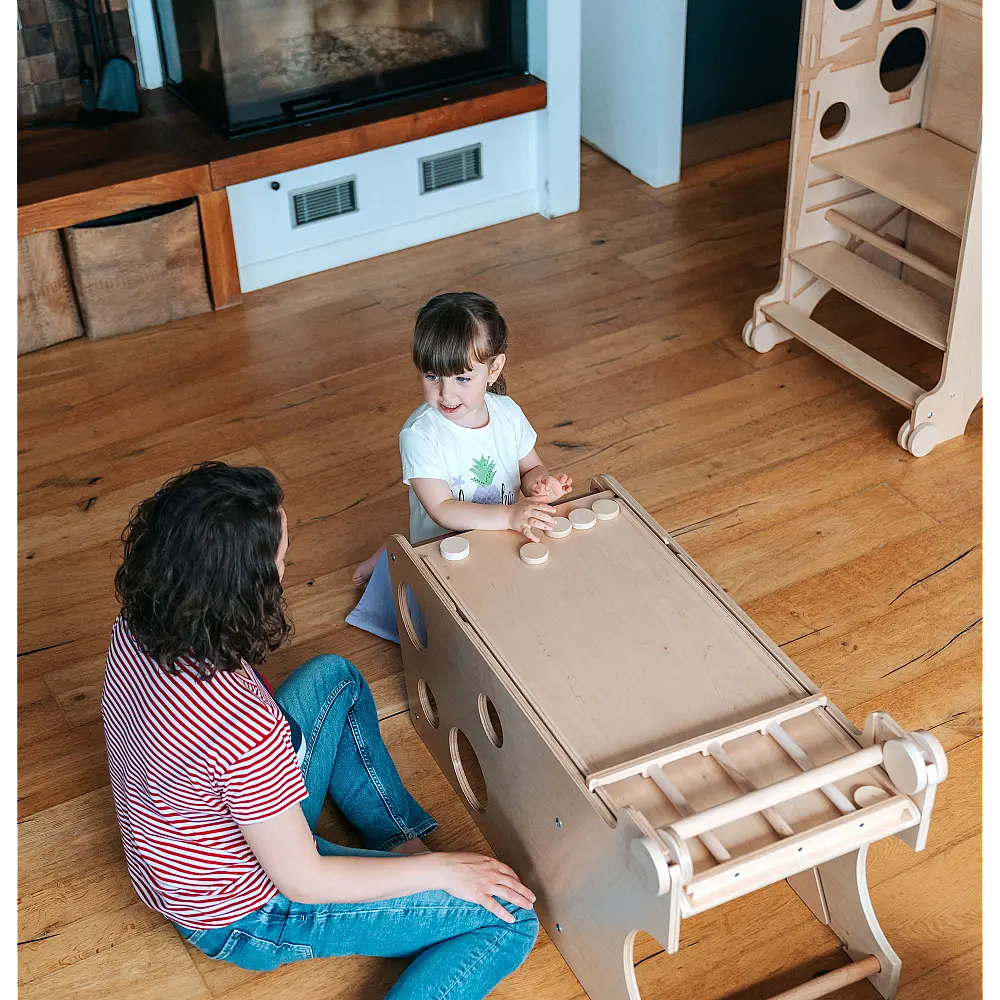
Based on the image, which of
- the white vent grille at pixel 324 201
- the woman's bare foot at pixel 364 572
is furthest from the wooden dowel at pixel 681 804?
the white vent grille at pixel 324 201

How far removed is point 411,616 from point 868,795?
72cm

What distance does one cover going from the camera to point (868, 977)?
4.71 feet

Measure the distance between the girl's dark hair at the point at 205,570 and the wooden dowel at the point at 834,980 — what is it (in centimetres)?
72

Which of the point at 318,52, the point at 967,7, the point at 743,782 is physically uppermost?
the point at 967,7

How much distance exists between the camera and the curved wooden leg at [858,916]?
1391 mm

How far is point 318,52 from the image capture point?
2684 mm

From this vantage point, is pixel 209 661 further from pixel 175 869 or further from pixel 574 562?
pixel 574 562

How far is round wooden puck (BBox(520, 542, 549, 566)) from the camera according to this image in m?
1.54

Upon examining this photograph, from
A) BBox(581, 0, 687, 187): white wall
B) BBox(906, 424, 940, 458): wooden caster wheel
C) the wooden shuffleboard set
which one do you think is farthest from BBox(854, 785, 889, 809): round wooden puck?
BBox(581, 0, 687, 187): white wall

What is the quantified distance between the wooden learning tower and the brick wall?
5.05 feet

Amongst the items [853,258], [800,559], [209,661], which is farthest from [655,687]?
[853,258]

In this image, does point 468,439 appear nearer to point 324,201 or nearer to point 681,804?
point 681,804

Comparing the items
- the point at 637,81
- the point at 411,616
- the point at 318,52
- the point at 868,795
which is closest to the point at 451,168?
the point at 318,52

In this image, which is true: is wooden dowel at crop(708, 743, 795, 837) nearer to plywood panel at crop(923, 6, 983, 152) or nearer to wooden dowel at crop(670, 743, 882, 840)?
wooden dowel at crop(670, 743, 882, 840)
